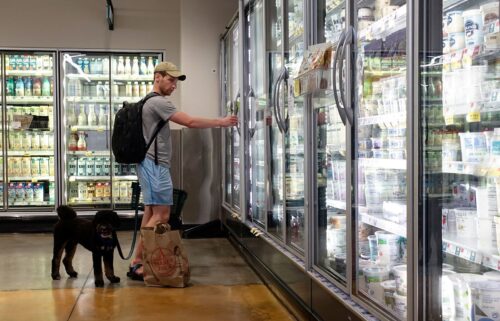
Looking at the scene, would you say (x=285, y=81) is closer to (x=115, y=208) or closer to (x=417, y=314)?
(x=417, y=314)

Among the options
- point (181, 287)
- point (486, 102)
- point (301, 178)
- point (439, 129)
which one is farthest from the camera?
A: point (181, 287)

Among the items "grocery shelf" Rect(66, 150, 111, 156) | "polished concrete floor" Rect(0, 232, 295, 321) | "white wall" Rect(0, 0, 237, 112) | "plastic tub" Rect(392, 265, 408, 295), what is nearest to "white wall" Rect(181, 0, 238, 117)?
"white wall" Rect(0, 0, 237, 112)

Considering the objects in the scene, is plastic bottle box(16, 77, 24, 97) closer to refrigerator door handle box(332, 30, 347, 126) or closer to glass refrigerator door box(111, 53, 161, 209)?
glass refrigerator door box(111, 53, 161, 209)

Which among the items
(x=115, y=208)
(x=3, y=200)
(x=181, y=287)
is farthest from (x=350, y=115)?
(x=3, y=200)

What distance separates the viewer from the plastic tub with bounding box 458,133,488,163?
191 cm

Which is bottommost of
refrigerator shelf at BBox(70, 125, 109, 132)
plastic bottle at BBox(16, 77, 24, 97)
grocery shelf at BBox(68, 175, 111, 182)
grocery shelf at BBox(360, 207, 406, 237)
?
grocery shelf at BBox(68, 175, 111, 182)

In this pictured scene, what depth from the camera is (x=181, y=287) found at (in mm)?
4262

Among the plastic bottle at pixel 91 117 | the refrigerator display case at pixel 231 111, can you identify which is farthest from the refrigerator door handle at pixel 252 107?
the plastic bottle at pixel 91 117

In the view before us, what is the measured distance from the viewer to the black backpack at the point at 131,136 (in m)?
4.43

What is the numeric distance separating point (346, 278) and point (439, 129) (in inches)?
38.8

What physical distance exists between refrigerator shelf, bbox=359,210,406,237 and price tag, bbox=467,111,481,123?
0.54 m

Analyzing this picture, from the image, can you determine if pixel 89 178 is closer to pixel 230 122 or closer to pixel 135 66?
pixel 135 66

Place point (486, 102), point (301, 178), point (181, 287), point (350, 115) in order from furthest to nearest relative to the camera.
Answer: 1. point (181, 287)
2. point (301, 178)
3. point (350, 115)
4. point (486, 102)

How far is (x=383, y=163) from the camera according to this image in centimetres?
238
